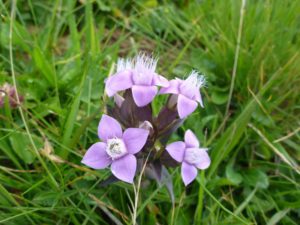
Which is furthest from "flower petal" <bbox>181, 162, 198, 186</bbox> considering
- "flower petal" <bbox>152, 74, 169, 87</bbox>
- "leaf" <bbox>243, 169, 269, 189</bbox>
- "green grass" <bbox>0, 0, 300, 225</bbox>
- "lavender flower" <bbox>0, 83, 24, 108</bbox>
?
"lavender flower" <bbox>0, 83, 24, 108</bbox>

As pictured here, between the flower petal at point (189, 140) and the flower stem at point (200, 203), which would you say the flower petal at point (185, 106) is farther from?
the flower stem at point (200, 203)

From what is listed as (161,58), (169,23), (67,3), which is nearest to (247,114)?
(161,58)

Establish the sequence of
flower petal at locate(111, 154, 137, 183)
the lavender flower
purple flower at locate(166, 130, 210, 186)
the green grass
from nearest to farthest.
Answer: flower petal at locate(111, 154, 137, 183) < purple flower at locate(166, 130, 210, 186) < the green grass < the lavender flower

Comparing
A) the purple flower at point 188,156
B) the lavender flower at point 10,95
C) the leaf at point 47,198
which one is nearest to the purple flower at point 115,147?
the purple flower at point 188,156

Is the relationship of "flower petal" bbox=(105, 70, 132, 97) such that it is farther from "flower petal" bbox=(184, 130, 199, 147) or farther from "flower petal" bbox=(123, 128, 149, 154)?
"flower petal" bbox=(184, 130, 199, 147)

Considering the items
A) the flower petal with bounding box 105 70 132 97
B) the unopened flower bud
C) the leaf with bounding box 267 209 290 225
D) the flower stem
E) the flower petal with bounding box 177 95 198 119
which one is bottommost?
the leaf with bounding box 267 209 290 225

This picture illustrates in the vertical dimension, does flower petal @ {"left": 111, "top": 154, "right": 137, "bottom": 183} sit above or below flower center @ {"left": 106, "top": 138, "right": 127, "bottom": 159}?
below

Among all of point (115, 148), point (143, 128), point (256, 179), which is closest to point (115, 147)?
point (115, 148)
